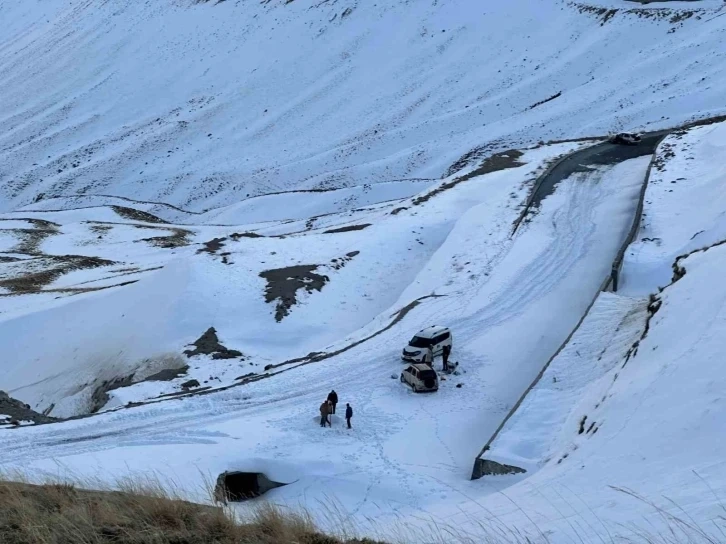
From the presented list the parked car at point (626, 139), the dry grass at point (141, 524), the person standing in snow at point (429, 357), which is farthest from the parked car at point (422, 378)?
the parked car at point (626, 139)

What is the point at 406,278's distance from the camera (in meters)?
28.3

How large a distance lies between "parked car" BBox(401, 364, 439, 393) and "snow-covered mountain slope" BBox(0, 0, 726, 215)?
32.1 m

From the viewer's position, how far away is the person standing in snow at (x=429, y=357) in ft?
62.6

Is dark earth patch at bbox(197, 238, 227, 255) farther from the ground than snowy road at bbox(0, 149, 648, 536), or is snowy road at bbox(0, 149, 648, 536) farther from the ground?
dark earth patch at bbox(197, 238, 227, 255)

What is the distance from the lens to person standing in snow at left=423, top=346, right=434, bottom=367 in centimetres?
1908

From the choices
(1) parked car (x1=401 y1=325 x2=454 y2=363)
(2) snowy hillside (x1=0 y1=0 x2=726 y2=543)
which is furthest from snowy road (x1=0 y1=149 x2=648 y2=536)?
(1) parked car (x1=401 y1=325 x2=454 y2=363)

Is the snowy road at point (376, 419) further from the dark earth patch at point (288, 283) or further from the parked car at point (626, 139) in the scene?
the parked car at point (626, 139)

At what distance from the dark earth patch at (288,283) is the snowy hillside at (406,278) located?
110mm

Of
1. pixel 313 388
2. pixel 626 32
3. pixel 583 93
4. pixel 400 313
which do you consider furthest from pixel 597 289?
pixel 626 32

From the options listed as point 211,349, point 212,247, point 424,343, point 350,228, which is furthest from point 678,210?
point 212,247

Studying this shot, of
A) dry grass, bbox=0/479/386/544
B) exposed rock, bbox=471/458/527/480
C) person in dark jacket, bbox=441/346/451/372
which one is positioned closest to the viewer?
dry grass, bbox=0/479/386/544

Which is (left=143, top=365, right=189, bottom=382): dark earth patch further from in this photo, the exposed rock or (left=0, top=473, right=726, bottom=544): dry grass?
(left=0, top=473, right=726, bottom=544): dry grass

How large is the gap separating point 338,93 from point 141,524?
208ft

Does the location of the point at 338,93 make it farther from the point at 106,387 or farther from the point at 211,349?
the point at 106,387
